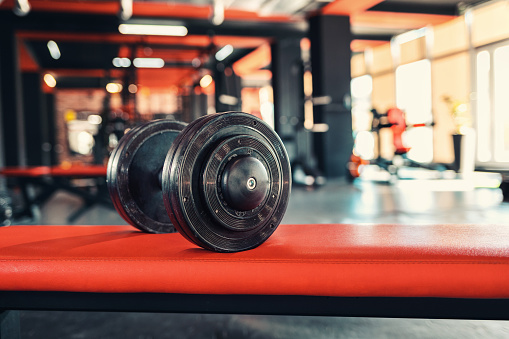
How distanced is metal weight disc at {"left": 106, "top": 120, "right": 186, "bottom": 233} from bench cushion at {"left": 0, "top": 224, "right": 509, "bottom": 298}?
0.92ft

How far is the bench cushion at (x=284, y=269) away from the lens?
1.04 m

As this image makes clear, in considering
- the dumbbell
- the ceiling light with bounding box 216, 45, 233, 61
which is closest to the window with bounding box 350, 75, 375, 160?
the ceiling light with bounding box 216, 45, 233, 61

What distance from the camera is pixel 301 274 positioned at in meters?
1.05

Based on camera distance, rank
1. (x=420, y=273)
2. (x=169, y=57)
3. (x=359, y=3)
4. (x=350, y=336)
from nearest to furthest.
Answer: (x=420, y=273) < (x=350, y=336) < (x=359, y=3) < (x=169, y=57)

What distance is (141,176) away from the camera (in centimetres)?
150

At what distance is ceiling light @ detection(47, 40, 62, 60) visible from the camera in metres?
10.1

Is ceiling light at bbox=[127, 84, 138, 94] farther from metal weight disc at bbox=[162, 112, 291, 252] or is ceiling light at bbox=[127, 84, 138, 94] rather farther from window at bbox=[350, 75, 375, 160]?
metal weight disc at bbox=[162, 112, 291, 252]

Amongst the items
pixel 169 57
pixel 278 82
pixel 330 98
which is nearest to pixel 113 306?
pixel 330 98

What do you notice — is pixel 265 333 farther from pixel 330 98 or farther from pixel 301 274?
pixel 330 98

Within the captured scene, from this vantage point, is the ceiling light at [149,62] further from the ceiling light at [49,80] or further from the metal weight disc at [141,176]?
the metal weight disc at [141,176]

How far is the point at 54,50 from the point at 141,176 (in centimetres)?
1092

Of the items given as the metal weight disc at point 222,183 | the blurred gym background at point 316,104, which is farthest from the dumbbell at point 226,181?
the blurred gym background at point 316,104

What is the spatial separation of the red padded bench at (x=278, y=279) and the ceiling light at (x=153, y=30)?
732 cm

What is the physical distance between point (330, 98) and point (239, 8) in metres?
2.24
